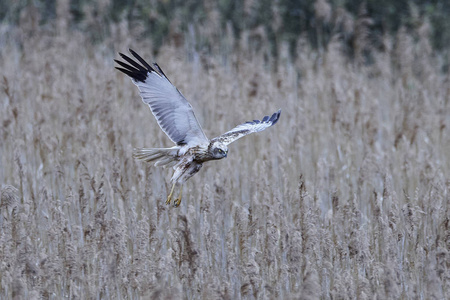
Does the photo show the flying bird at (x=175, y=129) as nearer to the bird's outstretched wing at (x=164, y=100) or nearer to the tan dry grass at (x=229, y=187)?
the bird's outstretched wing at (x=164, y=100)

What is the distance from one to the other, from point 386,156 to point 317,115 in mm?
1044

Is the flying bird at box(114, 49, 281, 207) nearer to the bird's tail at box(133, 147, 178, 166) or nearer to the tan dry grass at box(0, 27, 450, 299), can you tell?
the bird's tail at box(133, 147, 178, 166)

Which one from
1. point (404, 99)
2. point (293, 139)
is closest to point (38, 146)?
point (293, 139)

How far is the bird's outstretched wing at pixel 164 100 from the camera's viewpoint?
4.25m

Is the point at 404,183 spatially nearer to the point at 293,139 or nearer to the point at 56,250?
the point at 293,139

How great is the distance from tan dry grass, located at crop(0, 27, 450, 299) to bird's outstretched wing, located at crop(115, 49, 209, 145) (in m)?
0.37

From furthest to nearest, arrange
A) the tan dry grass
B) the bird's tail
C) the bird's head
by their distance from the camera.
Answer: the bird's tail < the bird's head < the tan dry grass

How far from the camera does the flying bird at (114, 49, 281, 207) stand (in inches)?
167

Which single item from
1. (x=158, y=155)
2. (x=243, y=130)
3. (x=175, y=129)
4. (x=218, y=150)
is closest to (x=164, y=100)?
(x=175, y=129)

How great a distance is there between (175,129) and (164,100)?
228 mm

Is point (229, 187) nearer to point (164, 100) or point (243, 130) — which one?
point (243, 130)

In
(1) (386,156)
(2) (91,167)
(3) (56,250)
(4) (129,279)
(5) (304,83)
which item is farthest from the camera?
(5) (304,83)

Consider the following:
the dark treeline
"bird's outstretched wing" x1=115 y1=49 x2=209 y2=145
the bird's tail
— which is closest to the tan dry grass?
the bird's tail

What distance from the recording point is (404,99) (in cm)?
598
